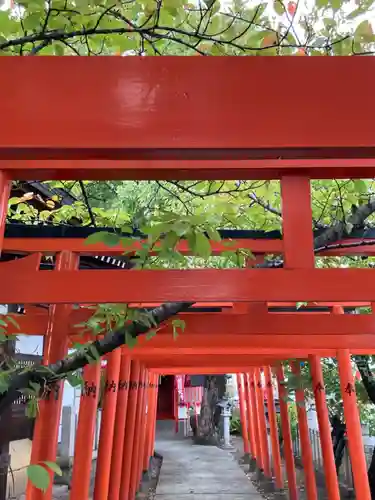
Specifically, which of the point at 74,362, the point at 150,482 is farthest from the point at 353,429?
the point at 150,482

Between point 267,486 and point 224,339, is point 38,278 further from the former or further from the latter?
point 267,486

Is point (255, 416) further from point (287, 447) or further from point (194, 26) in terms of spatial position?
point (194, 26)

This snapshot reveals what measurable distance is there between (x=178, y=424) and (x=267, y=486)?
13673 millimetres

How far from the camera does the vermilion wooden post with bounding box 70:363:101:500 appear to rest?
4.95 m

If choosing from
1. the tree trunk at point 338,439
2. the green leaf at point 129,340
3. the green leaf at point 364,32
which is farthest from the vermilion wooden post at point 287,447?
the green leaf at point 364,32

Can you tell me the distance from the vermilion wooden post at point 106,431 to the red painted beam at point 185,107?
525cm

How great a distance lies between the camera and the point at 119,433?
747cm

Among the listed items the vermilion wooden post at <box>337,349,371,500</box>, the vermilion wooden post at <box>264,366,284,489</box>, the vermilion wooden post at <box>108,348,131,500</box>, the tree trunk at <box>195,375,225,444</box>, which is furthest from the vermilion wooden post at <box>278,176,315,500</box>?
the tree trunk at <box>195,375,225,444</box>

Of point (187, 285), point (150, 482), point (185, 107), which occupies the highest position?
point (185, 107)

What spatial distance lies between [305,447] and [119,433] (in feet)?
11.9

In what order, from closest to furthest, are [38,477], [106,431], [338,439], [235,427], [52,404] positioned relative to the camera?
[38,477], [52,404], [106,431], [338,439], [235,427]

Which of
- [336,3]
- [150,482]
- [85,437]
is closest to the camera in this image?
[336,3]

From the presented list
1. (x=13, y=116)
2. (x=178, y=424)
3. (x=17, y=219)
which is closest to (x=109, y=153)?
(x=13, y=116)

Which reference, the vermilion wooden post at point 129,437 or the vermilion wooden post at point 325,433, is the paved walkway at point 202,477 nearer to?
the vermilion wooden post at point 129,437
